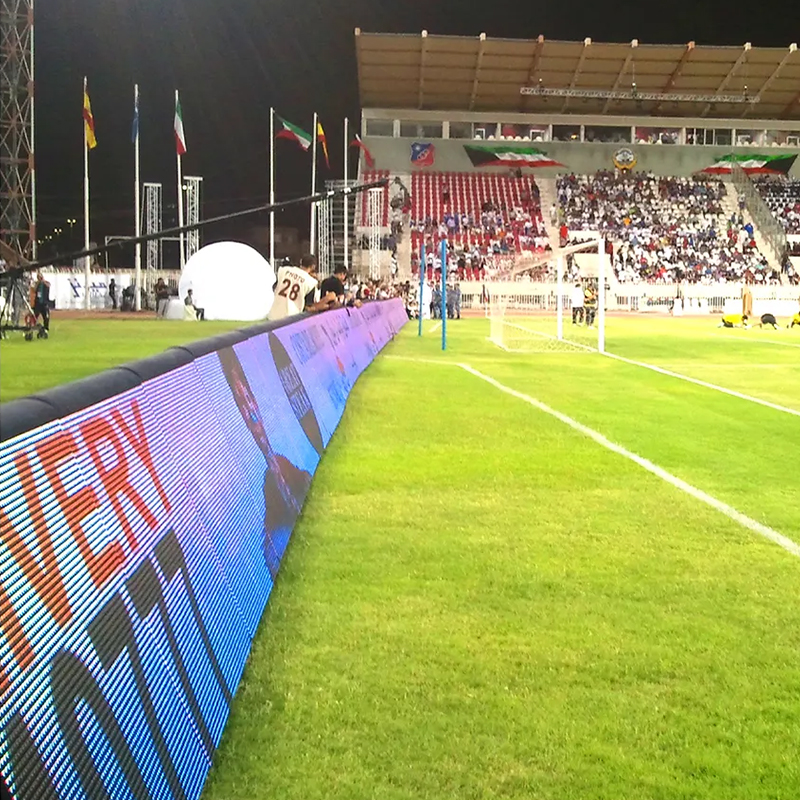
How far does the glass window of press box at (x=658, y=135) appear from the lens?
68500mm

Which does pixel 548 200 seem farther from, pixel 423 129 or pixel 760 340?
pixel 760 340

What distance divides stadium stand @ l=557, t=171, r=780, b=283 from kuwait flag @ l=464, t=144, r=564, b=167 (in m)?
2.08

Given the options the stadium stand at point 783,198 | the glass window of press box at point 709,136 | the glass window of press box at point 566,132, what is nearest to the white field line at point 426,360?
the stadium stand at point 783,198

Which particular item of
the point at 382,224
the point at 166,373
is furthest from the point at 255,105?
the point at 166,373

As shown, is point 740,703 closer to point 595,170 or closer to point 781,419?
point 781,419

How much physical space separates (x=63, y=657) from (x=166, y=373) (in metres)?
1.60

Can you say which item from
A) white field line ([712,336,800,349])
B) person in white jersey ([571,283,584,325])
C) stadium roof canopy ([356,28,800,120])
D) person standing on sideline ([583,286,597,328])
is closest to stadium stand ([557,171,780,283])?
stadium roof canopy ([356,28,800,120])

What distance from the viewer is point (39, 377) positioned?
14.6m

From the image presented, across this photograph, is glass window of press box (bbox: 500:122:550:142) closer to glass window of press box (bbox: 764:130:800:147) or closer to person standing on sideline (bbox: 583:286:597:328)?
A: glass window of press box (bbox: 764:130:800:147)

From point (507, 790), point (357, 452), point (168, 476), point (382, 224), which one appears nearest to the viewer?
point (507, 790)

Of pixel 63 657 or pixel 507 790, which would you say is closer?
pixel 63 657

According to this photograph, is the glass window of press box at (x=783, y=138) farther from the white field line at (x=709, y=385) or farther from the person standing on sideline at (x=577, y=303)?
the white field line at (x=709, y=385)

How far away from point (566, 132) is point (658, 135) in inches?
270

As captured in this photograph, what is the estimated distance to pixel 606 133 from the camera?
68062 mm
